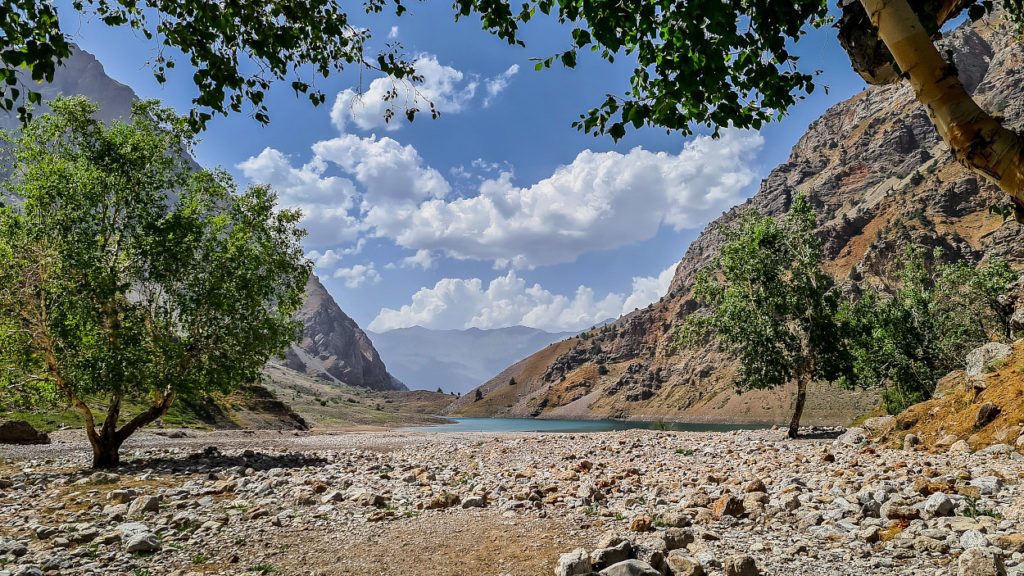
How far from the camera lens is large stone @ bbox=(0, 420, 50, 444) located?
31.7 m

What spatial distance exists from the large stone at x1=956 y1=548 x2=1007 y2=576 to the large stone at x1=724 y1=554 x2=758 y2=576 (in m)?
2.32

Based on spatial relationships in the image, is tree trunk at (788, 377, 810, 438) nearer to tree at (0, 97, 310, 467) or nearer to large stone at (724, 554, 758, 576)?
large stone at (724, 554, 758, 576)

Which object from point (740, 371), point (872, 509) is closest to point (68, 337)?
point (872, 509)

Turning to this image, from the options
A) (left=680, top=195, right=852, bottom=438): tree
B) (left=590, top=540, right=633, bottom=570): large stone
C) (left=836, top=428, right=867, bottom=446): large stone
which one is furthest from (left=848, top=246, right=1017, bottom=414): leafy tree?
(left=590, top=540, right=633, bottom=570): large stone

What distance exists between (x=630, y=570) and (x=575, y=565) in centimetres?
78

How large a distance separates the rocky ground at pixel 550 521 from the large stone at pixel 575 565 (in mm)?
28

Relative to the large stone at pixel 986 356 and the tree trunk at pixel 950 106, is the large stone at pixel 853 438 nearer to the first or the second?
the large stone at pixel 986 356

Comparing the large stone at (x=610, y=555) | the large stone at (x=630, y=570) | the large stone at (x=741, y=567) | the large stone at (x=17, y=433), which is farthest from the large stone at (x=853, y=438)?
the large stone at (x=17, y=433)

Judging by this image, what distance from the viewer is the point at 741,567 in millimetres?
6809

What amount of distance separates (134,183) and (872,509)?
96.5 ft

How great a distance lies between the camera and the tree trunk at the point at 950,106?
16.2 feet

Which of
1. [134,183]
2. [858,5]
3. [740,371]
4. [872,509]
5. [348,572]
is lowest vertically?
[348,572]

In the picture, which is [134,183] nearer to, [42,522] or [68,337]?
[68,337]

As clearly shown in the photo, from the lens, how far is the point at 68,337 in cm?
2006
